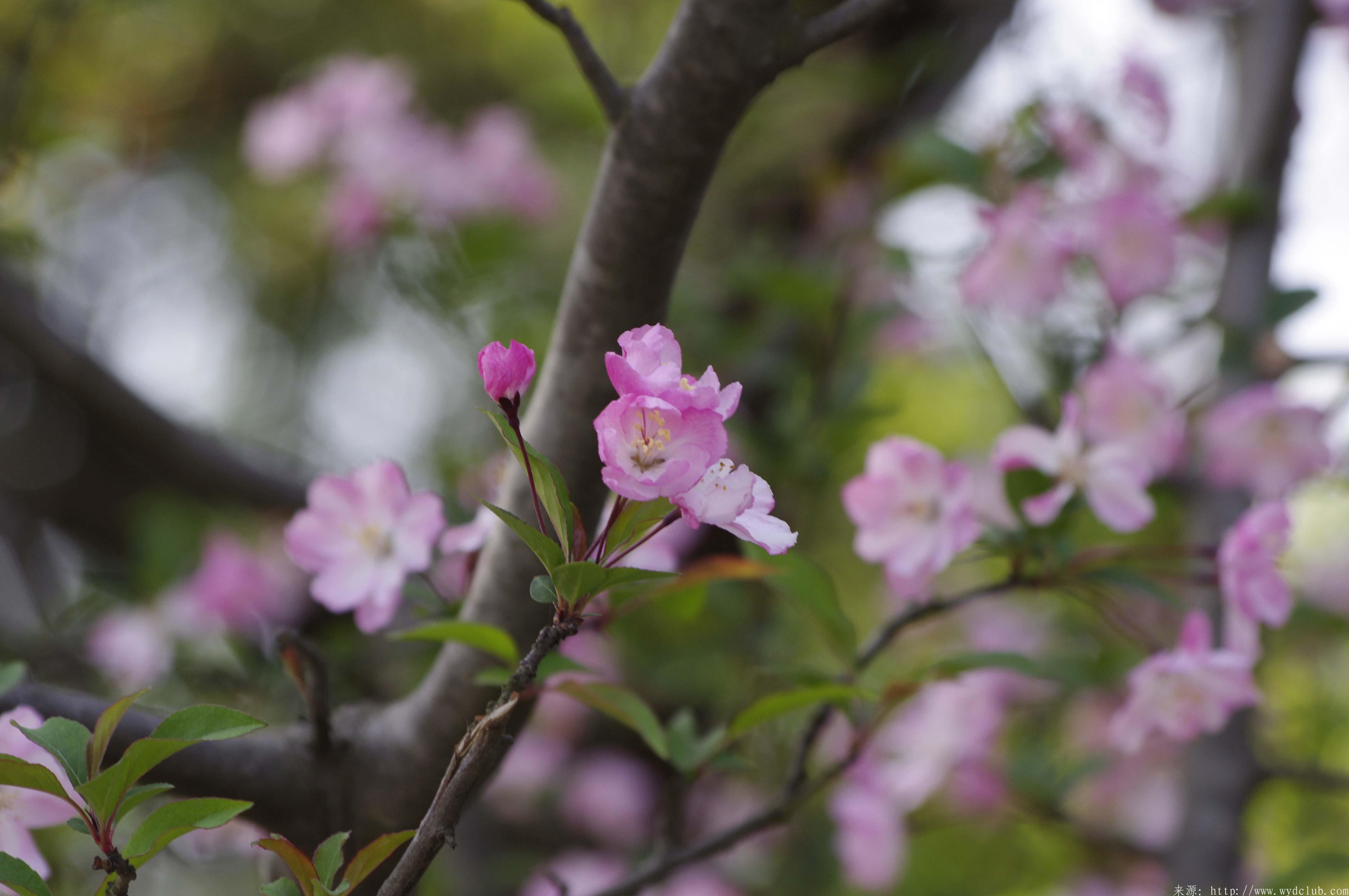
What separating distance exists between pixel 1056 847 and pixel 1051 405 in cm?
112

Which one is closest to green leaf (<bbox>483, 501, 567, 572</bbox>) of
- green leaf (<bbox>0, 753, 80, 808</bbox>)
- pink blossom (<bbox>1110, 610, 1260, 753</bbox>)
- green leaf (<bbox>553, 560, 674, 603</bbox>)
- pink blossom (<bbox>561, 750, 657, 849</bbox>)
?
green leaf (<bbox>553, 560, 674, 603</bbox>)

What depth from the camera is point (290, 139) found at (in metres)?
1.61

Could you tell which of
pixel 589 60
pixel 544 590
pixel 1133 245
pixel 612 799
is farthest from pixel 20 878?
pixel 612 799

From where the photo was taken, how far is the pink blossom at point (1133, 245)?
1.12m

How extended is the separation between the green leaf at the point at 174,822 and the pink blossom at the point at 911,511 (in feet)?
1.72

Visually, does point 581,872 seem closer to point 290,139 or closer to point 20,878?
point 20,878

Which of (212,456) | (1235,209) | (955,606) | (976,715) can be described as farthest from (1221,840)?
(212,456)

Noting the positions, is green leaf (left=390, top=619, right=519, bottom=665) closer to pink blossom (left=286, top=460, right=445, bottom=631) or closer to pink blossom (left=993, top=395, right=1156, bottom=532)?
pink blossom (left=286, top=460, right=445, bottom=631)

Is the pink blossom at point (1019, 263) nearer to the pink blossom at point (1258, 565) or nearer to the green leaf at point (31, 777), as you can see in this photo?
the pink blossom at point (1258, 565)

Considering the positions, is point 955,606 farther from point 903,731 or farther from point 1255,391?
point 903,731

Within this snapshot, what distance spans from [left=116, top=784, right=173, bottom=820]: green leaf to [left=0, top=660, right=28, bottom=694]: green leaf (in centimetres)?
14

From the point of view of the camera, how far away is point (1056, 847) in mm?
1881

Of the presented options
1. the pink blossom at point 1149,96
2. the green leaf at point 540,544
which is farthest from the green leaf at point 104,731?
the pink blossom at point 1149,96

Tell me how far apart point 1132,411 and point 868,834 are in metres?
0.69
